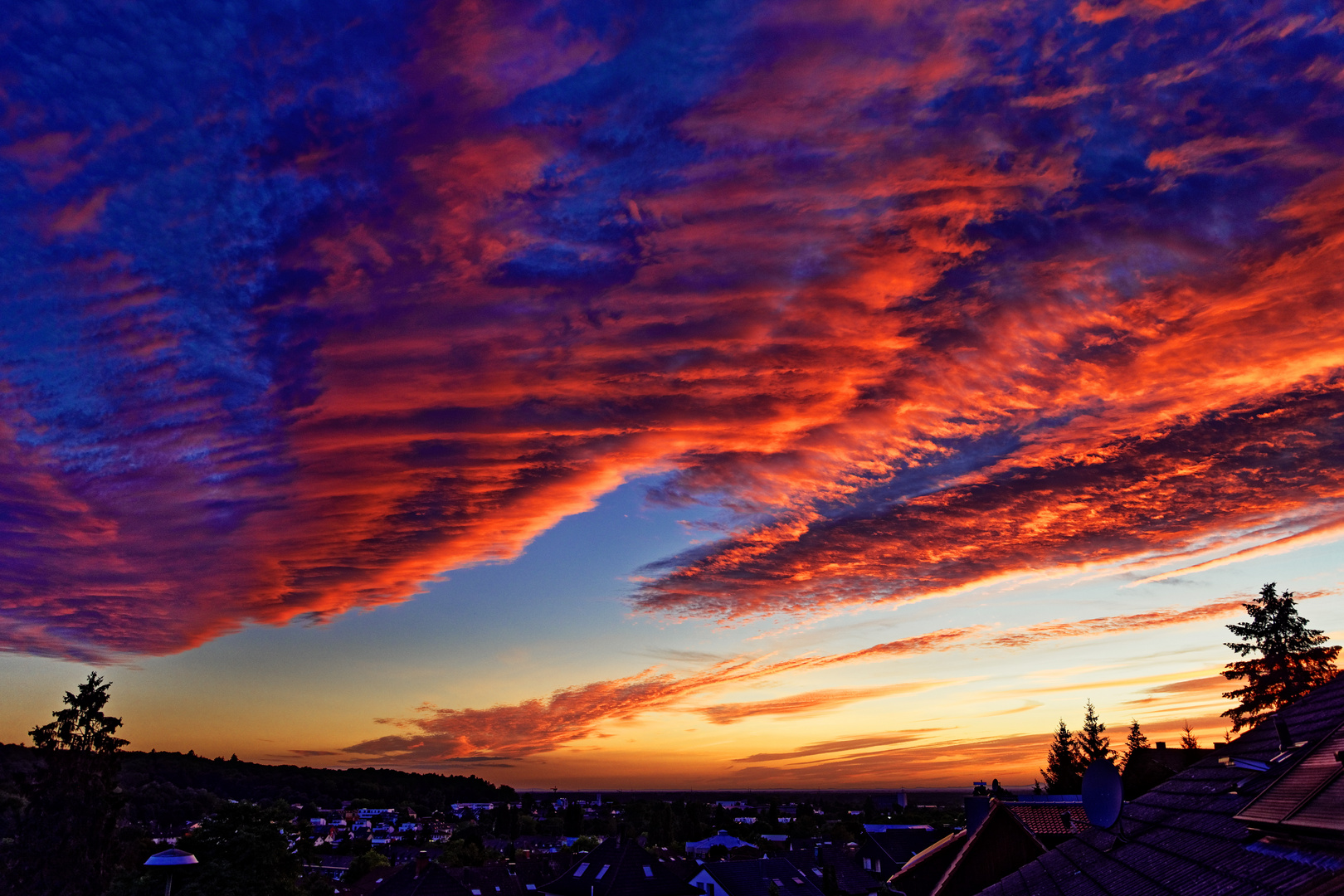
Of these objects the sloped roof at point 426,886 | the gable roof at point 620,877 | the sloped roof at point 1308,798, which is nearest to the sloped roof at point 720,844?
the gable roof at point 620,877

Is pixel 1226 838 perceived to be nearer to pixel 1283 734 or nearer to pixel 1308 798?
pixel 1308 798

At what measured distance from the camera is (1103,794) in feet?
44.1

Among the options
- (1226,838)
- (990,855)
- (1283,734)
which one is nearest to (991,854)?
(990,855)

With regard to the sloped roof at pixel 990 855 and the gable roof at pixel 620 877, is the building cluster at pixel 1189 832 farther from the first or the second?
the gable roof at pixel 620 877

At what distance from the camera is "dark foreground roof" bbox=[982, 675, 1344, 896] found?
7.15 meters

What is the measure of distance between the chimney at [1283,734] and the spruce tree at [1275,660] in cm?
5293

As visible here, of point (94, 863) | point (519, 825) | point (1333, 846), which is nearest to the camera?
point (1333, 846)

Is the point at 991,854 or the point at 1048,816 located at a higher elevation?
the point at 1048,816

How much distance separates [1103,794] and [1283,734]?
9.50 feet

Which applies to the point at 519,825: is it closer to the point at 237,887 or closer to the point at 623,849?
the point at 623,849

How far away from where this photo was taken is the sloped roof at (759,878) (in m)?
63.2

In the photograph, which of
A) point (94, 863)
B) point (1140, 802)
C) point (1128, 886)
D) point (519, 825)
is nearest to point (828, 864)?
point (94, 863)

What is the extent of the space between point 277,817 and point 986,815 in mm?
36669

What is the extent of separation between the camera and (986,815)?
1351 inches
